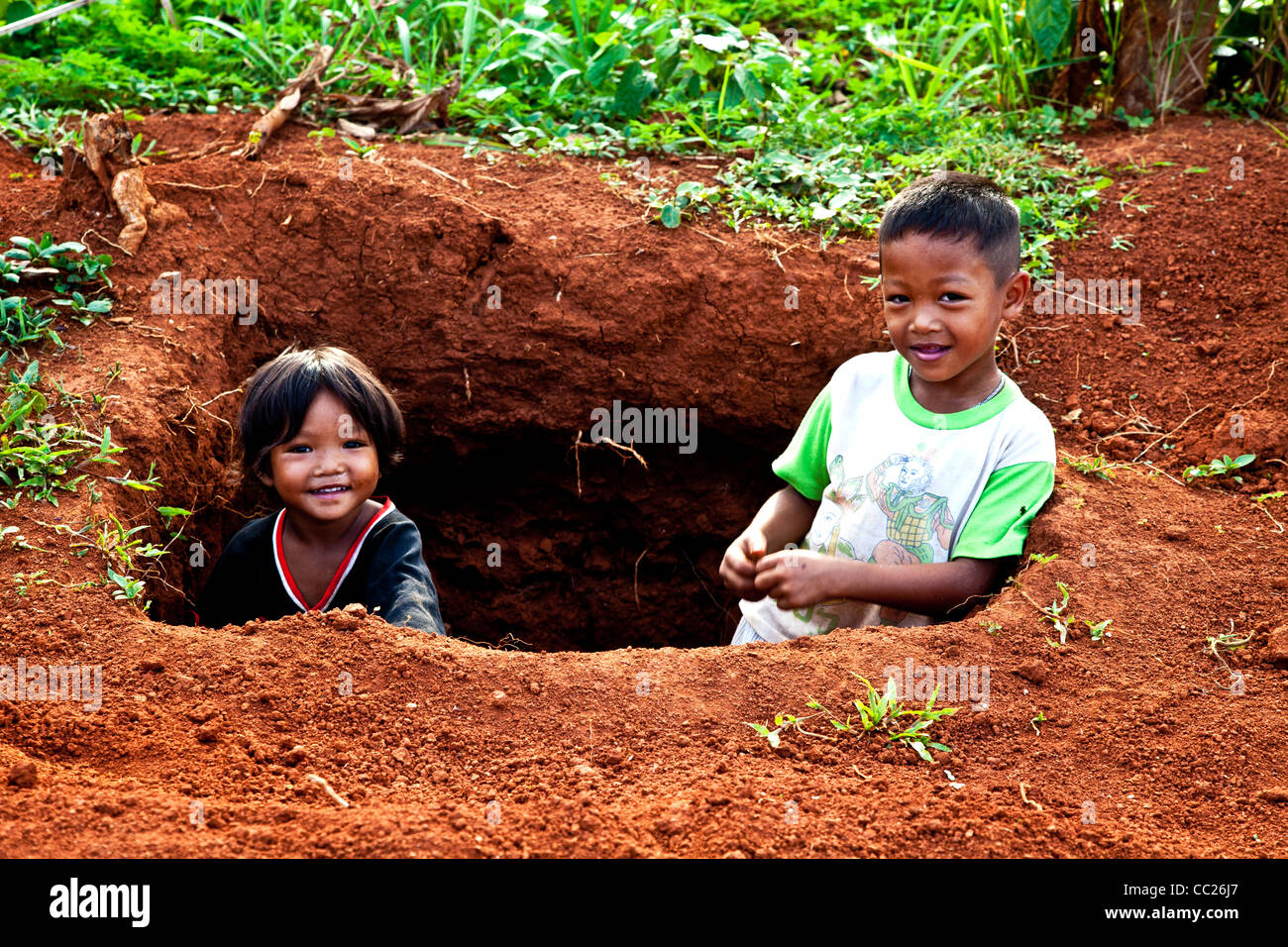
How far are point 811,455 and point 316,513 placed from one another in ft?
4.73

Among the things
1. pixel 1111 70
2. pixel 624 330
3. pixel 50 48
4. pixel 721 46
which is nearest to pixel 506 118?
pixel 721 46

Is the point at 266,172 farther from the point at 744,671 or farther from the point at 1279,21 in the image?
the point at 1279,21

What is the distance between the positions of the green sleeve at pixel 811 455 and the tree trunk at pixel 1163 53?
8.75 ft

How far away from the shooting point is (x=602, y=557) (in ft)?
15.7

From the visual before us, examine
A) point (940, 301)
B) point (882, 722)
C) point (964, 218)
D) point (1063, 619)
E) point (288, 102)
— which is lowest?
point (882, 722)

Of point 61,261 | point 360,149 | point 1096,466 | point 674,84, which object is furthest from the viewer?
point 674,84

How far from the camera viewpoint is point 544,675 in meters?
2.54

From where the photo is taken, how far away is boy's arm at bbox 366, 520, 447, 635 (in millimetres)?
3145

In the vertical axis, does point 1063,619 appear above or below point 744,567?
below

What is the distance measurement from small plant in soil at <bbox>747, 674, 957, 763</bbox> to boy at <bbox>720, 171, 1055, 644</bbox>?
0.52 meters

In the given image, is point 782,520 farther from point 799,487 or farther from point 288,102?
point 288,102

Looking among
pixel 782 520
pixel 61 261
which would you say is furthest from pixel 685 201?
pixel 61 261

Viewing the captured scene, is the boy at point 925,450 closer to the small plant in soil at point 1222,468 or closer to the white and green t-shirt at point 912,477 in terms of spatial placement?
the white and green t-shirt at point 912,477

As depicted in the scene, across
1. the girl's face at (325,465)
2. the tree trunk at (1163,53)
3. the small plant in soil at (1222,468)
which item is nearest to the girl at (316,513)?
the girl's face at (325,465)
